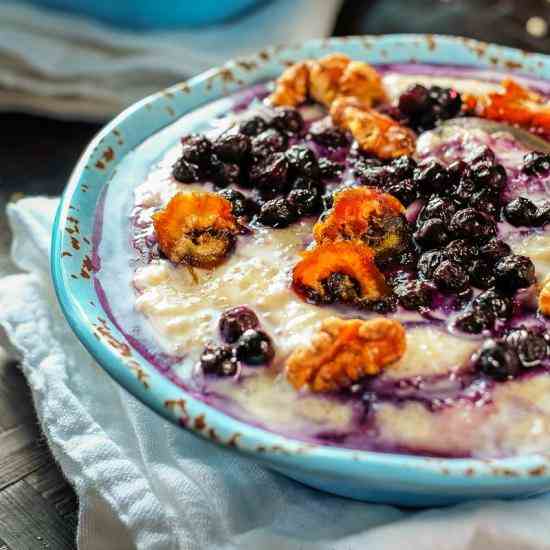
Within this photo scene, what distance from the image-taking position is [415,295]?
4.28 ft

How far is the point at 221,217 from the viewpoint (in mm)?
1430

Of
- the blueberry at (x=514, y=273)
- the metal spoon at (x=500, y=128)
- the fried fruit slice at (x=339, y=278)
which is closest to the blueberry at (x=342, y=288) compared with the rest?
the fried fruit slice at (x=339, y=278)

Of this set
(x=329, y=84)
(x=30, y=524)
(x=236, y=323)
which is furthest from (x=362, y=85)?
(x=30, y=524)

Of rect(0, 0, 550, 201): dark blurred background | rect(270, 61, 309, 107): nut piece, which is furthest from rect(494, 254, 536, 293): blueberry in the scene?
rect(0, 0, 550, 201): dark blurred background

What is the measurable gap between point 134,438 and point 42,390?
8.4 inches

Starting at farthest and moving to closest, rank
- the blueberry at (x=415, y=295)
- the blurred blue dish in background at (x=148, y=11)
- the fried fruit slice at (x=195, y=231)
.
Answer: the blurred blue dish in background at (x=148, y=11)
the fried fruit slice at (x=195, y=231)
the blueberry at (x=415, y=295)

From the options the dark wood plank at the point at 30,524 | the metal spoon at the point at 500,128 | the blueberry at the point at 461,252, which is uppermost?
the metal spoon at the point at 500,128

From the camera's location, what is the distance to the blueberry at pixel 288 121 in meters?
1.72

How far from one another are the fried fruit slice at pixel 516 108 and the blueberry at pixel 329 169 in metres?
0.35

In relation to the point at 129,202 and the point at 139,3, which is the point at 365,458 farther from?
the point at 139,3

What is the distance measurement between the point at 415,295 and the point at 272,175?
37cm

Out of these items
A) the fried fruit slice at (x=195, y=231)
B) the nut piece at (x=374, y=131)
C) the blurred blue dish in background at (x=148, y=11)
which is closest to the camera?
the fried fruit slice at (x=195, y=231)

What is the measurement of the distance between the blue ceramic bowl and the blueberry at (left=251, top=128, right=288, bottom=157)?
0.28m

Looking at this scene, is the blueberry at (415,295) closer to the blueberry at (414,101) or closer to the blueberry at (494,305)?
the blueberry at (494,305)
